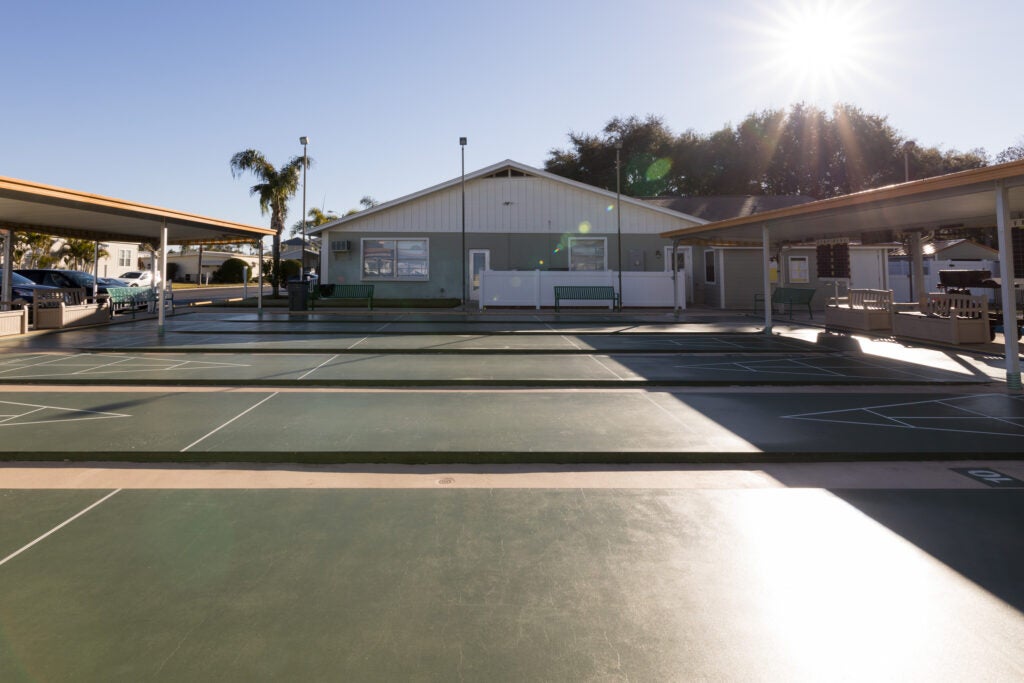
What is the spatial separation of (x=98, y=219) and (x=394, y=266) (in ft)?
38.6

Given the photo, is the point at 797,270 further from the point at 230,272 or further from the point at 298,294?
the point at 230,272

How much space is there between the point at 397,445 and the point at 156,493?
6.10 feet

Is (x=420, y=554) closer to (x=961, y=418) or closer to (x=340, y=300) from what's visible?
(x=961, y=418)

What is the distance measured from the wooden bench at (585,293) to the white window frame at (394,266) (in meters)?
6.25

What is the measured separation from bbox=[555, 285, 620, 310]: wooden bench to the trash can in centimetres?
1016

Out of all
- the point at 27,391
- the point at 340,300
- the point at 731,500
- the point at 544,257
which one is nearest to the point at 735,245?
the point at 544,257

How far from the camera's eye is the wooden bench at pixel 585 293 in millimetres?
22641

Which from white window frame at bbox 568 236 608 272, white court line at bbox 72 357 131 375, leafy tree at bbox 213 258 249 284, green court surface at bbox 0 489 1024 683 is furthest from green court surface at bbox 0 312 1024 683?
leafy tree at bbox 213 258 249 284

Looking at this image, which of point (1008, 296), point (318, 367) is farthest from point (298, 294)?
point (1008, 296)

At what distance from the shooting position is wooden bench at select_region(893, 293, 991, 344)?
1152 cm

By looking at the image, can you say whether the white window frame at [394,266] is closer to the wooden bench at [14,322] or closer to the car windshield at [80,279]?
the car windshield at [80,279]

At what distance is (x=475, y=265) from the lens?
82.3ft

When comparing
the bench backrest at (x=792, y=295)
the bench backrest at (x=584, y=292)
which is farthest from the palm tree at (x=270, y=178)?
the bench backrest at (x=792, y=295)

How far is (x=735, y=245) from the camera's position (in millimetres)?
22359
